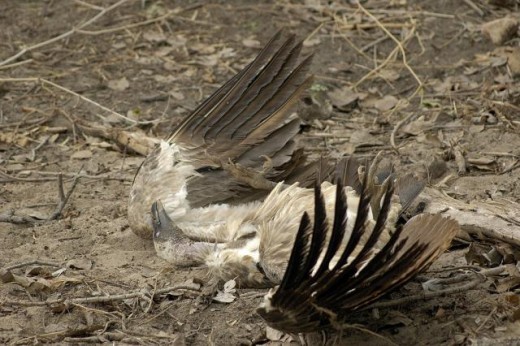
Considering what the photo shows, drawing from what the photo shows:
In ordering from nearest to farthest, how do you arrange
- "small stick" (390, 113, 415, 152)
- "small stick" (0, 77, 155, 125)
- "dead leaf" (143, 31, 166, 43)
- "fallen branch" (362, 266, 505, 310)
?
"fallen branch" (362, 266, 505, 310), "small stick" (390, 113, 415, 152), "small stick" (0, 77, 155, 125), "dead leaf" (143, 31, 166, 43)

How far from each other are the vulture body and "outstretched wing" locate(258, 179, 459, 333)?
100mm

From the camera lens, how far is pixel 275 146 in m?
4.60

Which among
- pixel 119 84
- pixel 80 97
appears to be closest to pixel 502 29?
pixel 119 84

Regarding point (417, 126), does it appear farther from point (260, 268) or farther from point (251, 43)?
point (260, 268)

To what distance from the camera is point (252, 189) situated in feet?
14.8

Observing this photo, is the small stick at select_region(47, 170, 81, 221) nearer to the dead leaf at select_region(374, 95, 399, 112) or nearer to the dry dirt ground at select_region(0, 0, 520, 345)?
the dry dirt ground at select_region(0, 0, 520, 345)

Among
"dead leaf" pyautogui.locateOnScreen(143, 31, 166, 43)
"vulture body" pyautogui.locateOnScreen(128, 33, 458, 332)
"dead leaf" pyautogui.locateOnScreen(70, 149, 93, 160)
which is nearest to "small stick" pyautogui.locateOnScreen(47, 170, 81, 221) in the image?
"vulture body" pyautogui.locateOnScreen(128, 33, 458, 332)

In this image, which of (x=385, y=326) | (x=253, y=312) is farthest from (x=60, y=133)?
(x=385, y=326)

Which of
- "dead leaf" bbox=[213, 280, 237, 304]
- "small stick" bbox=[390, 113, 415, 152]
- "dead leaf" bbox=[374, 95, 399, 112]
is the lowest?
"small stick" bbox=[390, 113, 415, 152]

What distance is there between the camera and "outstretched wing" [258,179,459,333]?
3.09 m

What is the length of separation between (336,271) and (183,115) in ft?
10.6

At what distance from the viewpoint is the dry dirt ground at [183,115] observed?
12.1ft

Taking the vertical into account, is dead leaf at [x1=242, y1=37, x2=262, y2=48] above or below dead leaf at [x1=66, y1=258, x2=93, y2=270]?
above

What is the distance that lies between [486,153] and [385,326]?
1.88 meters
